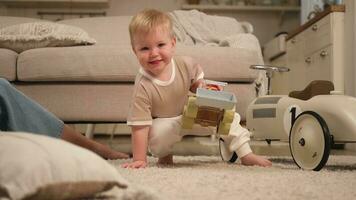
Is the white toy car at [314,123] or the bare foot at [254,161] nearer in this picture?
the white toy car at [314,123]

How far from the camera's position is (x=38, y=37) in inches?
74.0

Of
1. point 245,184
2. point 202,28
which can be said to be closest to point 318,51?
point 202,28

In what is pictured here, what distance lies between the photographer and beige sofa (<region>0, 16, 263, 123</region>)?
177cm

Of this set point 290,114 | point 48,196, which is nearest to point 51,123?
point 48,196

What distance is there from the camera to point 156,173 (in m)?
1.01

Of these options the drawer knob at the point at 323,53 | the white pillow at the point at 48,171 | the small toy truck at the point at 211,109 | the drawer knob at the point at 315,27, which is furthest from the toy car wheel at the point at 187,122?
the drawer knob at the point at 315,27

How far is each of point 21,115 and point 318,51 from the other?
190 cm

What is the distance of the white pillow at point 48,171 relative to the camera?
513mm

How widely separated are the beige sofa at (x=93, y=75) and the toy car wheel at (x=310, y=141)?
573 mm

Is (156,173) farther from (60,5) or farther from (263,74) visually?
(60,5)

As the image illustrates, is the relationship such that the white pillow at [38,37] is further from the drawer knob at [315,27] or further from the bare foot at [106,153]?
the drawer knob at [315,27]

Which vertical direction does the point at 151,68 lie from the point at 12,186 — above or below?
above

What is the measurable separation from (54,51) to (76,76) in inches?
5.9

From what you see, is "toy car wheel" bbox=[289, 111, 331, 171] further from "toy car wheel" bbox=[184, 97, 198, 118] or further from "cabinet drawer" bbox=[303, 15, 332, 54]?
"cabinet drawer" bbox=[303, 15, 332, 54]
